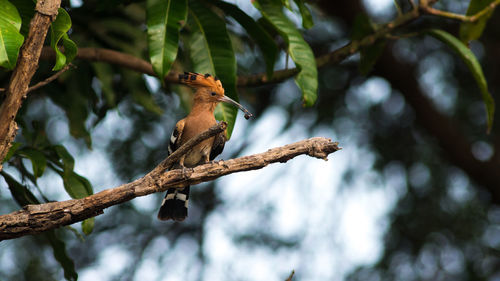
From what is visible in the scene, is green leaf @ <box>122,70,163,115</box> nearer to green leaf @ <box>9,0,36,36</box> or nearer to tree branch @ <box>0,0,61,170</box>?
green leaf @ <box>9,0,36,36</box>

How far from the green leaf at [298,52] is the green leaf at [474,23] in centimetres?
114

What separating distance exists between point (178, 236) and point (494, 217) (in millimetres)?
2623

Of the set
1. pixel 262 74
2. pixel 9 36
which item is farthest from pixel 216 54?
pixel 9 36

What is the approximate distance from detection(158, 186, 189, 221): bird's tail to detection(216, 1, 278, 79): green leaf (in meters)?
0.80

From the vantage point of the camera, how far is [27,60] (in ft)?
7.11

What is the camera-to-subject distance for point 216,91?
9.70 feet

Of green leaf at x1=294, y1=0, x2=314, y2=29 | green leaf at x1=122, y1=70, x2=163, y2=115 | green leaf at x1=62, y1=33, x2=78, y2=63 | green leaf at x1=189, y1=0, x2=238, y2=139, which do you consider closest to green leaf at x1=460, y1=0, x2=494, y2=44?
green leaf at x1=294, y1=0, x2=314, y2=29

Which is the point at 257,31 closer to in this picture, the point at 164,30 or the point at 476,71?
the point at 164,30

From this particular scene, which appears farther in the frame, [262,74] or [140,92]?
[140,92]

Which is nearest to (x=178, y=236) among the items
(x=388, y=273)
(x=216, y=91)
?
(x=388, y=273)

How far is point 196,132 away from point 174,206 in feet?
1.29

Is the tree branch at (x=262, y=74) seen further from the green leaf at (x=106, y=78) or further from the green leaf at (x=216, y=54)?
the green leaf at (x=216, y=54)

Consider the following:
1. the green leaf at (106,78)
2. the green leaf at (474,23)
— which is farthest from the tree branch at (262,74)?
the green leaf at (474,23)

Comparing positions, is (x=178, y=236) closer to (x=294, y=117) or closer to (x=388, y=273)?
(x=294, y=117)
